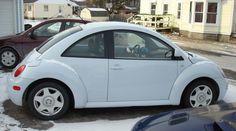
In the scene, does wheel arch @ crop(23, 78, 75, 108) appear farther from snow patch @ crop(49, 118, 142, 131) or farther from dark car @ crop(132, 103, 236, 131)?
dark car @ crop(132, 103, 236, 131)

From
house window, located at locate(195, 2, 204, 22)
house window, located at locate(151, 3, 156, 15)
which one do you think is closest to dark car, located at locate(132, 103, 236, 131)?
house window, located at locate(195, 2, 204, 22)

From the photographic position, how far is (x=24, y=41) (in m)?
10.3

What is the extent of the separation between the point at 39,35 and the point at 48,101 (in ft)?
16.1

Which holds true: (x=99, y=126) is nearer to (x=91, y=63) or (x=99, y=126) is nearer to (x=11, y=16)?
(x=91, y=63)

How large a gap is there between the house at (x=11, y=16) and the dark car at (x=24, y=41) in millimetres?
4895

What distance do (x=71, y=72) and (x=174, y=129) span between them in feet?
9.29

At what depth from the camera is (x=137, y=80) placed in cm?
598

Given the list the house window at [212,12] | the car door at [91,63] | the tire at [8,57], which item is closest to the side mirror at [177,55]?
the car door at [91,63]

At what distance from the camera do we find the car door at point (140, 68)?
233 inches

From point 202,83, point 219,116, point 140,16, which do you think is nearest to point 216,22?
point 140,16

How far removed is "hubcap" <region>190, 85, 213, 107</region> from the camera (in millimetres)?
6312

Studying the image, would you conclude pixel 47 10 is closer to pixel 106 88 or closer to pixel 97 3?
pixel 97 3

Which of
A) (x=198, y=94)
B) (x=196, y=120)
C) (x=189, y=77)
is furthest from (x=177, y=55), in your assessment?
(x=196, y=120)

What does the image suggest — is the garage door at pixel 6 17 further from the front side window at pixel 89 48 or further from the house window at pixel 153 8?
the house window at pixel 153 8
